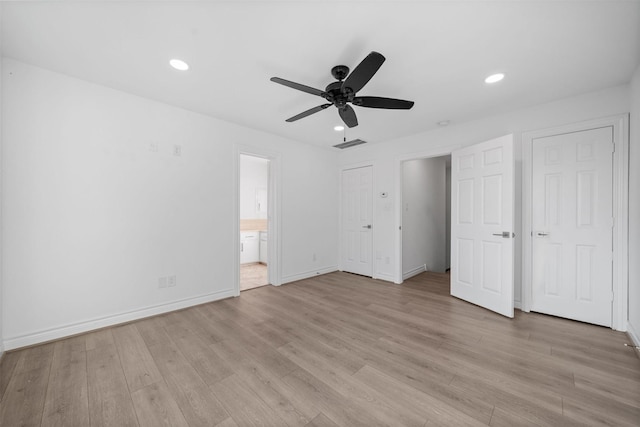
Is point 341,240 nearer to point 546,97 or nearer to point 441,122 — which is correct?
point 441,122

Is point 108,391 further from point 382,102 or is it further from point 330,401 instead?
point 382,102

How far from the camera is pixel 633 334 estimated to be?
2320 mm

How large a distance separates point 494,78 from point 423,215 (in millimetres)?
3159

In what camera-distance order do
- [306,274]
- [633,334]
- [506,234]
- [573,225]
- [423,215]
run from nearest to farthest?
[633,334] < [573,225] < [506,234] < [306,274] < [423,215]

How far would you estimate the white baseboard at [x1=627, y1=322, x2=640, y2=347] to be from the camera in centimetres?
221

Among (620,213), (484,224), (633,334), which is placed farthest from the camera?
(484,224)

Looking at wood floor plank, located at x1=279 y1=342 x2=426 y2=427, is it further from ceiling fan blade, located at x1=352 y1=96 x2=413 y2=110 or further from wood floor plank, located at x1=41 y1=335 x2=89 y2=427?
ceiling fan blade, located at x1=352 y1=96 x2=413 y2=110

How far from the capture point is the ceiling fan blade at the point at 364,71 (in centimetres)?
158

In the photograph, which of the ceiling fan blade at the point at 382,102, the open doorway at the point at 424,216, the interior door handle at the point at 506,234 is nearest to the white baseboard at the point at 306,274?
the open doorway at the point at 424,216

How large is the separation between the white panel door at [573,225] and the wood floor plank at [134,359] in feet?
13.5

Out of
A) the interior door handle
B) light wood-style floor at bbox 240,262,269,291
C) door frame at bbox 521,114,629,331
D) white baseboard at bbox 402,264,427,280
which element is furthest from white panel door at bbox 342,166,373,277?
door frame at bbox 521,114,629,331

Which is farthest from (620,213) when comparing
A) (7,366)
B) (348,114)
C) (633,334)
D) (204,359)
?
(7,366)

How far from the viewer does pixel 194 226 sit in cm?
324

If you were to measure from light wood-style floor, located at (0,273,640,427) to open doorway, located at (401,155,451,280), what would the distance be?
202 centimetres
